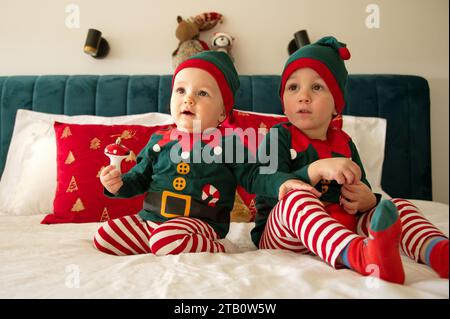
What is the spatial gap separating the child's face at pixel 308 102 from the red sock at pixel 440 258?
1.56 ft

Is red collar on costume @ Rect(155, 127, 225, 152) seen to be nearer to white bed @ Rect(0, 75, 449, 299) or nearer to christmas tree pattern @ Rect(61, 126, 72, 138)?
white bed @ Rect(0, 75, 449, 299)

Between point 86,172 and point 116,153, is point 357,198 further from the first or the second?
point 86,172

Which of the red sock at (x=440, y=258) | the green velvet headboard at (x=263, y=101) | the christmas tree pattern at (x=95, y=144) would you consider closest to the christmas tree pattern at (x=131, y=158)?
the christmas tree pattern at (x=95, y=144)

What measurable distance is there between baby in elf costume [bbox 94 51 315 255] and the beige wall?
1016mm

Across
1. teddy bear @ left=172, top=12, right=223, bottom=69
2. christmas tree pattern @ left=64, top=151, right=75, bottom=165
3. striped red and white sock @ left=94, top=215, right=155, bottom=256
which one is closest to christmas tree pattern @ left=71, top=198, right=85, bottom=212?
→ christmas tree pattern @ left=64, top=151, right=75, bottom=165

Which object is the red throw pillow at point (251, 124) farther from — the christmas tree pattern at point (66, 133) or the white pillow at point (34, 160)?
the christmas tree pattern at point (66, 133)

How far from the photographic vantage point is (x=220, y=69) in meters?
1.13

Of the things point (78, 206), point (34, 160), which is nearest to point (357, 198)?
point (78, 206)

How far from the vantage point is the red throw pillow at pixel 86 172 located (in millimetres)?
1381

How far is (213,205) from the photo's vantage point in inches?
42.0

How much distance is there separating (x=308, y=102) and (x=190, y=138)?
1.11ft

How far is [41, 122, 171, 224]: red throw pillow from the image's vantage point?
1.38 m
